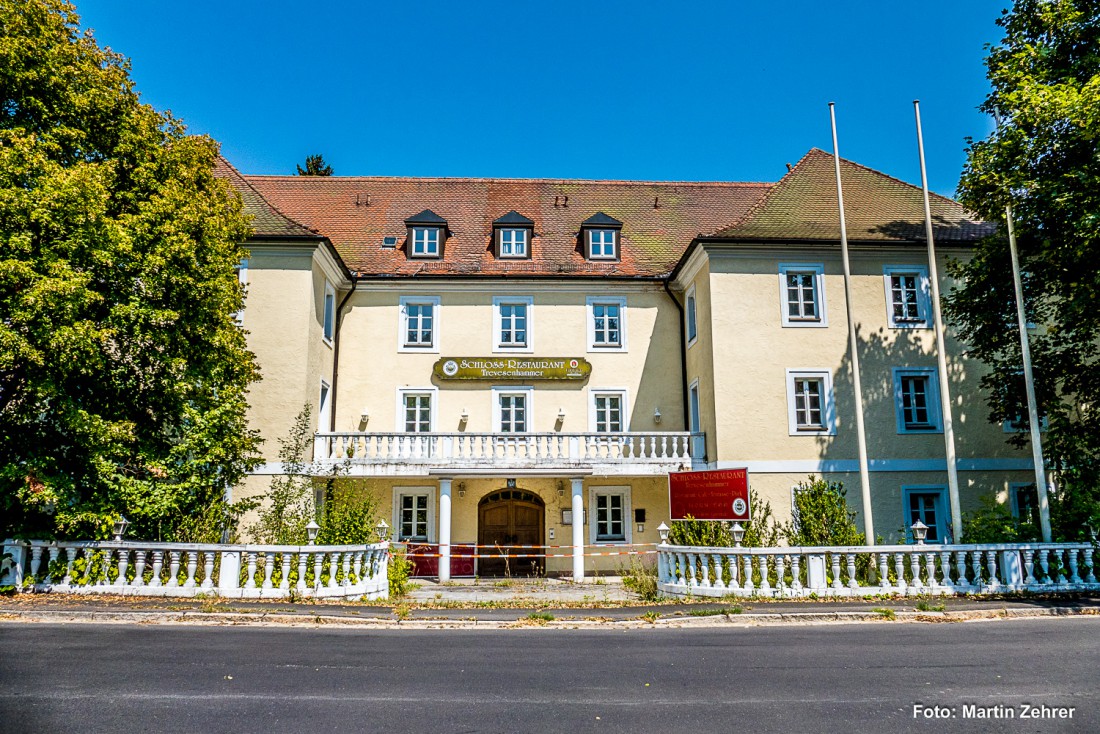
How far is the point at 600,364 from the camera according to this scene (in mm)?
22469

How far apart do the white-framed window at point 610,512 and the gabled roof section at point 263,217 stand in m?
10.5

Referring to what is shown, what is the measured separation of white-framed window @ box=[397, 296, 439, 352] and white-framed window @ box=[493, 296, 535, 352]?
1.80 metres

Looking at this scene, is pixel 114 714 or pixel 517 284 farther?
pixel 517 284

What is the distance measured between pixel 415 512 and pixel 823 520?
11.1 metres

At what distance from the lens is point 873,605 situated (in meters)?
12.8

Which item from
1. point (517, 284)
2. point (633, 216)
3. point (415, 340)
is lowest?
point (415, 340)

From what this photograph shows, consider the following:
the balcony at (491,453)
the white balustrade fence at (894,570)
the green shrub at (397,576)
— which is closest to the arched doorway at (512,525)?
the balcony at (491,453)

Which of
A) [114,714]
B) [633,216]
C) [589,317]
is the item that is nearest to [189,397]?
[114,714]

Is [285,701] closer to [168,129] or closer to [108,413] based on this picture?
[108,413]

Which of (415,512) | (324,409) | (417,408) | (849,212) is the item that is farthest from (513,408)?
(849,212)

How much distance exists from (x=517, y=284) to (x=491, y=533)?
7.43 metres

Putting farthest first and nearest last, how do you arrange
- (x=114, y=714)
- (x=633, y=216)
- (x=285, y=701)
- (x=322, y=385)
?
(x=633, y=216), (x=322, y=385), (x=285, y=701), (x=114, y=714)

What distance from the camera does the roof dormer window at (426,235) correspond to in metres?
23.2

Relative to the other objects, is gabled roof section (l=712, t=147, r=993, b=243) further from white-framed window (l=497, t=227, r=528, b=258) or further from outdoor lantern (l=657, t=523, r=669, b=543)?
outdoor lantern (l=657, t=523, r=669, b=543)
